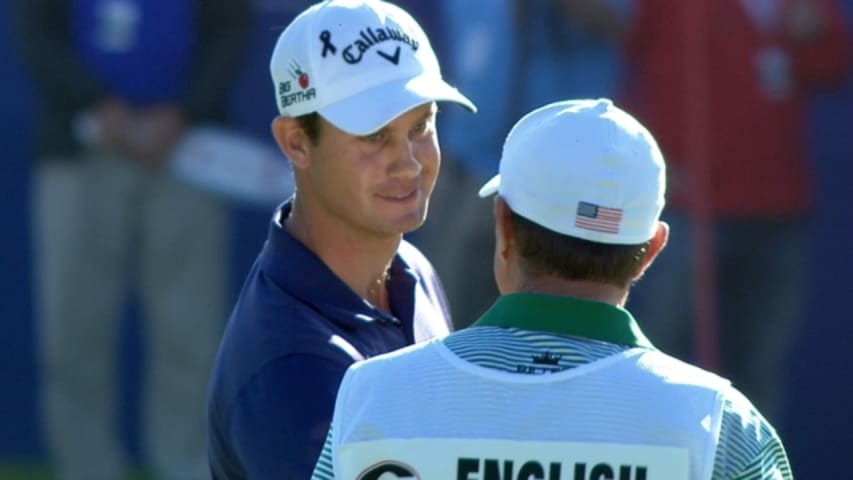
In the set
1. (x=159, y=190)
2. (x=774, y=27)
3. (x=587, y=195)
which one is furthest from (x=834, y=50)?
(x=587, y=195)

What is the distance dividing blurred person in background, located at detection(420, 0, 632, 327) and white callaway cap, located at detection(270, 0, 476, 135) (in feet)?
10.8

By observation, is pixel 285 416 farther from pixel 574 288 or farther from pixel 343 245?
pixel 574 288

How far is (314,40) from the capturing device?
2.87m

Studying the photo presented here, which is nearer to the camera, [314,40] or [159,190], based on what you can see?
[314,40]

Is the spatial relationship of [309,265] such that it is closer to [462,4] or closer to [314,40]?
[314,40]

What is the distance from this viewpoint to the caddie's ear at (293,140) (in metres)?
2.94

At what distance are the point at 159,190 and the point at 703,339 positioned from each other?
2.03 metres

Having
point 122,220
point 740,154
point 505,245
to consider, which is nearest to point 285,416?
point 505,245

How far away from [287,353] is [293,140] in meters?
0.46

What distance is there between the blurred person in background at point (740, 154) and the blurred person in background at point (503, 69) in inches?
5.1

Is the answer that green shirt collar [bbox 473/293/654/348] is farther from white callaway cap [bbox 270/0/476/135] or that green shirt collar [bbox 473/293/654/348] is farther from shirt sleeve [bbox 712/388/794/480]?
white callaway cap [bbox 270/0/476/135]

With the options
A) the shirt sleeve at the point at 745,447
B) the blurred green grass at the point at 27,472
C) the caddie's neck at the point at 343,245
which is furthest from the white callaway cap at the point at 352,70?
the blurred green grass at the point at 27,472

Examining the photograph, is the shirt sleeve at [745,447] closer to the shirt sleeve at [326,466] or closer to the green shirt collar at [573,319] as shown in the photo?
the green shirt collar at [573,319]

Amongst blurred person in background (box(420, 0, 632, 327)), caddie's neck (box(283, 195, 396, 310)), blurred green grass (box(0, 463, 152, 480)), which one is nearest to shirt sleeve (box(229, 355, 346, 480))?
caddie's neck (box(283, 195, 396, 310))
